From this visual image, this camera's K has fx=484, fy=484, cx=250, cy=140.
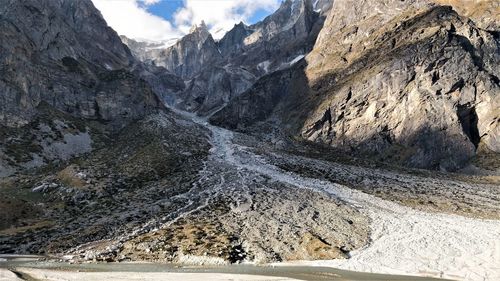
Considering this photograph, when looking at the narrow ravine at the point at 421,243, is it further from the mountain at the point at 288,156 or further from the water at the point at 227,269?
the water at the point at 227,269

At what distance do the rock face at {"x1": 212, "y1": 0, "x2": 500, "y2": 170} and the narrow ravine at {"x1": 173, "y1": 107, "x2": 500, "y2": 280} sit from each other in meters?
52.4

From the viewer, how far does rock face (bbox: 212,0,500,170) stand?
388ft

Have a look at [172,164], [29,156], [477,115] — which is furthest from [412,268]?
[477,115]

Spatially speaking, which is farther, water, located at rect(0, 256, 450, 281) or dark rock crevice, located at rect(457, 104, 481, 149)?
dark rock crevice, located at rect(457, 104, 481, 149)

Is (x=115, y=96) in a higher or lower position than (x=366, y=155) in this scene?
higher

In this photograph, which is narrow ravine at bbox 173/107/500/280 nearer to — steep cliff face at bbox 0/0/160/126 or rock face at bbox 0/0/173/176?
rock face at bbox 0/0/173/176

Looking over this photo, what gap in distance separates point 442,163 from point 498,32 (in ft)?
158

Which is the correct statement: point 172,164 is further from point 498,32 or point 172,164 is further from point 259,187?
point 498,32

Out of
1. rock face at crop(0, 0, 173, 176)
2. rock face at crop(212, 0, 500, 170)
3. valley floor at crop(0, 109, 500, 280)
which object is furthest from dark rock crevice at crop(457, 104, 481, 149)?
rock face at crop(0, 0, 173, 176)

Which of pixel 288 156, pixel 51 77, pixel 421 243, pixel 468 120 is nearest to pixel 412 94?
pixel 468 120

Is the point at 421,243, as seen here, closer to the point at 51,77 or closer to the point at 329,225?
the point at 329,225

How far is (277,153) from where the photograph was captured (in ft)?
369

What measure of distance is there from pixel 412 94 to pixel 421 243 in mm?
86388

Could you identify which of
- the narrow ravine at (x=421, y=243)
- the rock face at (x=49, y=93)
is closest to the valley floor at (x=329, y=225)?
the narrow ravine at (x=421, y=243)
